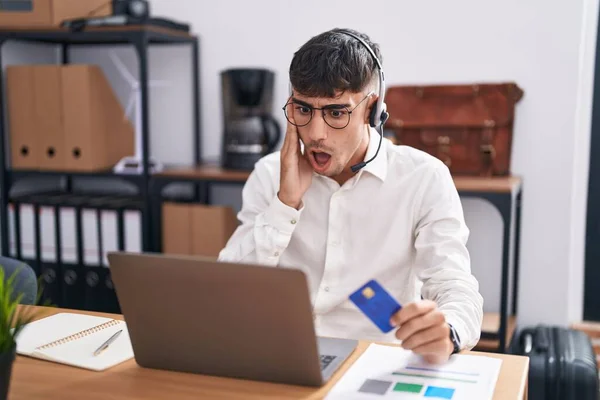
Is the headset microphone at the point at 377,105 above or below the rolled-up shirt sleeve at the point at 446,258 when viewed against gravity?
above

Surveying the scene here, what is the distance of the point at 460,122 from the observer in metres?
2.65

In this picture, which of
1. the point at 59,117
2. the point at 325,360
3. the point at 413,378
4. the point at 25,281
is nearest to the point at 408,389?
the point at 413,378

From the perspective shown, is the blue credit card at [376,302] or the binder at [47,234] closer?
the blue credit card at [376,302]

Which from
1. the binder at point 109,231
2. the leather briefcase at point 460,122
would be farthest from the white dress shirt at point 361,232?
the binder at point 109,231

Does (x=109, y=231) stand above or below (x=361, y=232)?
below

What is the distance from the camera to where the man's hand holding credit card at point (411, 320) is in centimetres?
99

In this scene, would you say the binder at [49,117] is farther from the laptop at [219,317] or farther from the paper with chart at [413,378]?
the paper with chart at [413,378]

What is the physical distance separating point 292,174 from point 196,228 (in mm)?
1321

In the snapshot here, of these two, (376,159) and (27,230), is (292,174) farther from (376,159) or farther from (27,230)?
(27,230)

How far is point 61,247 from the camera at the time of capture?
2.88 meters

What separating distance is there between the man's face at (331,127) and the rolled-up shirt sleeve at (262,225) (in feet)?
0.40

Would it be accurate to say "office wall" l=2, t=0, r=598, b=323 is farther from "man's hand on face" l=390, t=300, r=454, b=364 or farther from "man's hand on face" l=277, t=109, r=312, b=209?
"man's hand on face" l=390, t=300, r=454, b=364

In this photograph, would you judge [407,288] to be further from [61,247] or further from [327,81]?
[61,247]

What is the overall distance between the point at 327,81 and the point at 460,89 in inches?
53.2
